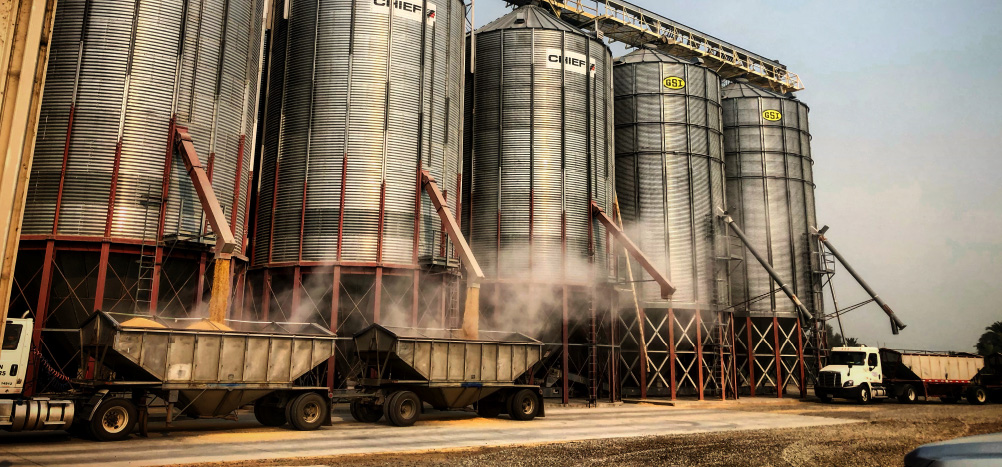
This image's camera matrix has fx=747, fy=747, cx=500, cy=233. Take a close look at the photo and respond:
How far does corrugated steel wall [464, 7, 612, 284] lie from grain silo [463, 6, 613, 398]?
0.05 meters

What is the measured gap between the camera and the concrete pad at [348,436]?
1602cm

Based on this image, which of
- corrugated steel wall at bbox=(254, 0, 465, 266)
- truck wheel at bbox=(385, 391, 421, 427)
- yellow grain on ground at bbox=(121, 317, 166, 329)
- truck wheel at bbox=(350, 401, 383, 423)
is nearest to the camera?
yellow grain on ground at bbox=(121, 317, 166, 329)

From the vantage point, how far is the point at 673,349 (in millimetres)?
41344

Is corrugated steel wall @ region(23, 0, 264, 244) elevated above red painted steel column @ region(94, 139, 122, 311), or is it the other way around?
corrugated steel wall @ region(23, 0, 264, 244)

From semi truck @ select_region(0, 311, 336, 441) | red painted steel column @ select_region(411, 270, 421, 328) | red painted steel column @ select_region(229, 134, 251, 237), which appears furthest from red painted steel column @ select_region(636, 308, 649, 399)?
semi truck @ select_region(0, 311, 336, 441)

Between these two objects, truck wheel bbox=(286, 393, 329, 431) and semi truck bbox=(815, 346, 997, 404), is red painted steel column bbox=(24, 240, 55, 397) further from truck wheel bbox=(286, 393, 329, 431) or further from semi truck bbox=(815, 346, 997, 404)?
semi truck bbox=(815, 346, 997, 404)

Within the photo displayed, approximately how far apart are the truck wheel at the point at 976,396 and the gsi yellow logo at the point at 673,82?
25.1 metres

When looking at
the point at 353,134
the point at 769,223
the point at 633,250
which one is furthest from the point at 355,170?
the point at 769,223

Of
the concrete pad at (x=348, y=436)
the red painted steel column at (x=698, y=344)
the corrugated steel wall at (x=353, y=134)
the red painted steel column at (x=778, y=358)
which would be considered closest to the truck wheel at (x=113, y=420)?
the concrete pad at (x=348, y=436)

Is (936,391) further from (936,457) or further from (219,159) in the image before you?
(936,457)

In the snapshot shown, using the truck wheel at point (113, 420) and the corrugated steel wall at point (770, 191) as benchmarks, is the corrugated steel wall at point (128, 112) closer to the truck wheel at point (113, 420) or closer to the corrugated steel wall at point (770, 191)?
the truck wheel at point (113, 420)

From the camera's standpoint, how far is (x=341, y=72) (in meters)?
34.5

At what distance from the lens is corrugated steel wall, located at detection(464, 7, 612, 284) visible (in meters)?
39.1

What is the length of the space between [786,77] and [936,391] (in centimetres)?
3003
